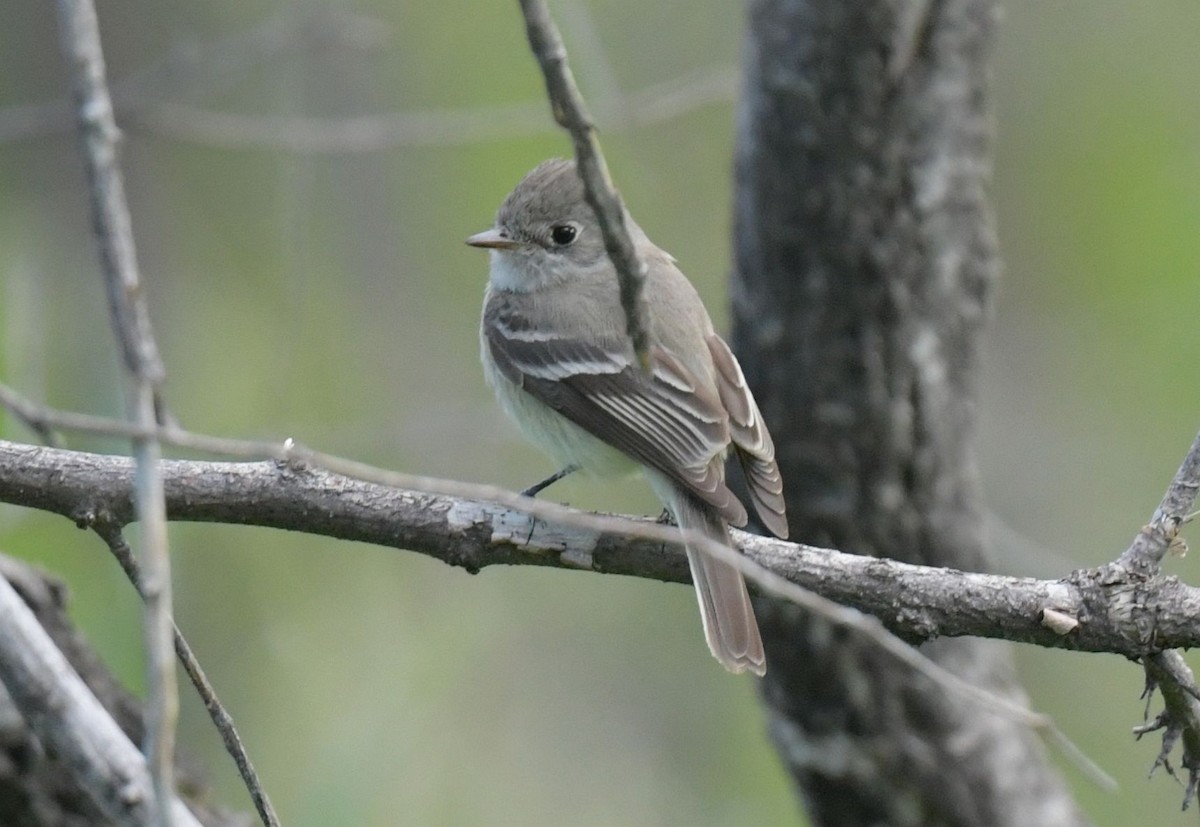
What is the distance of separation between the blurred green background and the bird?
67 centimetres

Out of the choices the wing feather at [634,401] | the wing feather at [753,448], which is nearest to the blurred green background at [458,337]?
the wing feather at [634,401]

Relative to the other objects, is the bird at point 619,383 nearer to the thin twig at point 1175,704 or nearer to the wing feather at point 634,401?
the wing feather at point 634,401

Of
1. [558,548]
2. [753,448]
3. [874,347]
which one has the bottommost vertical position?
[558,548]

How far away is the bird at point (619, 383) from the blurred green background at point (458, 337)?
669 mm

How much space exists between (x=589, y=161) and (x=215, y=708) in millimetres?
1116

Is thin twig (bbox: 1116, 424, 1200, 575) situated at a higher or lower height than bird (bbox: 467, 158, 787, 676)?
lower

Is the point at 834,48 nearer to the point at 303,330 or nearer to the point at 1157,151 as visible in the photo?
the point at 303,330

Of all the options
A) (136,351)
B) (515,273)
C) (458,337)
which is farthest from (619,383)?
(458,337)

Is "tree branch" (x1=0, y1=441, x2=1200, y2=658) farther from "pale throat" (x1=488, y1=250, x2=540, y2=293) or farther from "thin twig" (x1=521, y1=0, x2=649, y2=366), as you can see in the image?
"pale throat" (x1=488, y1=250, x2=540, y2=293)

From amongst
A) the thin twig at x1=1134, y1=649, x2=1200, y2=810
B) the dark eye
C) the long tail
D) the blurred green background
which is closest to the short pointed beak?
the dark eye

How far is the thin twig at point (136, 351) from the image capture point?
1.50 meters

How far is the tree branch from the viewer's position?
251 cm

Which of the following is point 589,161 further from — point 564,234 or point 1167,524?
point 564,234

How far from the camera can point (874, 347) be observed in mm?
4051
